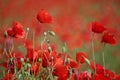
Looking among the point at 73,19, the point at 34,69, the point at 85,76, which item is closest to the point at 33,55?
the point at 34,69

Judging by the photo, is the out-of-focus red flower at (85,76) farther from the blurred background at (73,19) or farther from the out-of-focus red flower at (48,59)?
the blurred background at (73,19)

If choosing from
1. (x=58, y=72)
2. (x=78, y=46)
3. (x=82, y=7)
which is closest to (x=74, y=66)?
(x=58, y=72)

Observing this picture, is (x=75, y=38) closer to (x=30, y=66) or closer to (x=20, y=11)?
(x=20, y=11)

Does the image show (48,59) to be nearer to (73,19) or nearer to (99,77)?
(99,77)

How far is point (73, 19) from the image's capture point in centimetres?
161

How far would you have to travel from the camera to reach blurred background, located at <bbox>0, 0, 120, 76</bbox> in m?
1.55

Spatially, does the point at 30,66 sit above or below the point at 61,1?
below

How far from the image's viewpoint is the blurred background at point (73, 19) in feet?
5.10

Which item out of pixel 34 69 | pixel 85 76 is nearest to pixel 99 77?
pixel 85 76

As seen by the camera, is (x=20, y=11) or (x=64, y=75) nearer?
(x=64, y=75)

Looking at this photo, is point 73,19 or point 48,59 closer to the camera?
point 48,59

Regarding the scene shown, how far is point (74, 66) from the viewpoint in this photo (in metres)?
1.07

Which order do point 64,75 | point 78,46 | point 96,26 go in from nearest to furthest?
1. point 64,75
2. point 96,26
3. point 78,46

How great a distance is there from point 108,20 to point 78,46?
175 millimetres
